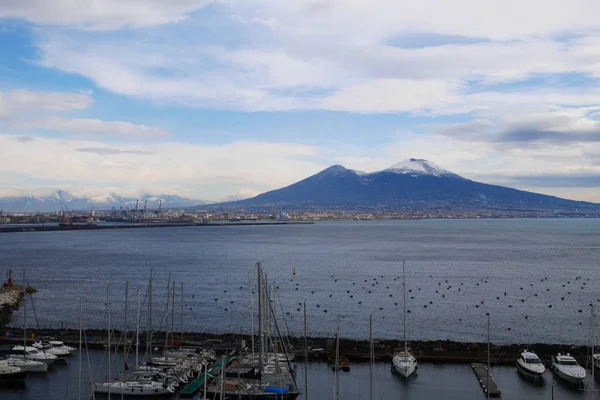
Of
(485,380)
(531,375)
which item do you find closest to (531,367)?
(531,375)

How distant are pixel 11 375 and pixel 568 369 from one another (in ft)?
48.9

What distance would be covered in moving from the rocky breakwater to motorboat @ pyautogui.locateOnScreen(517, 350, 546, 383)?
18673 millimetres

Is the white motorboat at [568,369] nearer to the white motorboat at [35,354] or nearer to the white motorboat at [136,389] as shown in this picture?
the white motorboat at [136,389]

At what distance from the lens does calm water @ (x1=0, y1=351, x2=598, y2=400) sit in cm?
1620

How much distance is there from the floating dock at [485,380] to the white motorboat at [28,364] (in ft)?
39.5

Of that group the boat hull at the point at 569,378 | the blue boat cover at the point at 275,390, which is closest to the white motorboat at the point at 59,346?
the blue boat cover at the point at 275,390

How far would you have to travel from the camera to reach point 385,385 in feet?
56.4

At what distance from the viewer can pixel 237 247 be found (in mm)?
71500

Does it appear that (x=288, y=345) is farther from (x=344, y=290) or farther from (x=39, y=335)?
(x=344, y=290)

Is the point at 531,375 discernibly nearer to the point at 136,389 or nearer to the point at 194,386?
the point at 194,386

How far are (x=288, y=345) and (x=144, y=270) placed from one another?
29.1m

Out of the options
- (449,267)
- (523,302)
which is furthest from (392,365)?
(449,267)

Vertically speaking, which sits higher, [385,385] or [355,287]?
[355,287]

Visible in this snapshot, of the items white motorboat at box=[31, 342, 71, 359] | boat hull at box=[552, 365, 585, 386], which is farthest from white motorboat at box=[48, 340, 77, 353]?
boat hull at box=[552, 365, 585, 386]
